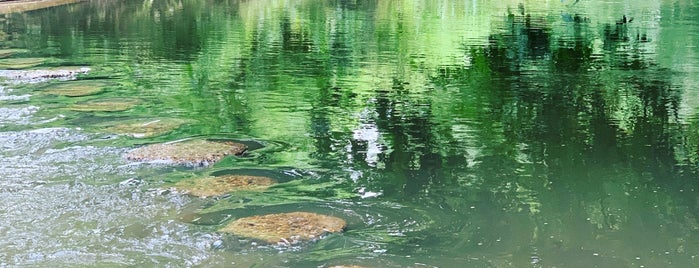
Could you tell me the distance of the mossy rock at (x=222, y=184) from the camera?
6.21 metres

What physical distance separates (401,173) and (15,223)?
9.96 feet

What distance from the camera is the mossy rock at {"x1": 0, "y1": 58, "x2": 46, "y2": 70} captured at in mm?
14020

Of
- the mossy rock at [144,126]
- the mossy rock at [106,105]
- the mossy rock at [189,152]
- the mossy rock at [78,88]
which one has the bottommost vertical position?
the mossy rock at [189,152]

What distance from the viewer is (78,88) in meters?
11.5

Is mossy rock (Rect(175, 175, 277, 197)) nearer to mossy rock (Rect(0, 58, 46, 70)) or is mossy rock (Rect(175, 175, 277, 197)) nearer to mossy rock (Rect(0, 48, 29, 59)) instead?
mossy rock (Rect(0, 58, 46, 70))

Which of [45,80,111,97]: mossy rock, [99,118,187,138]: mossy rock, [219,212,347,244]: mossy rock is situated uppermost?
[45,80,111,97]: mossy rock

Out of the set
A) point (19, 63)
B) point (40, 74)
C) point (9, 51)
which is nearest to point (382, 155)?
point (40, 74)

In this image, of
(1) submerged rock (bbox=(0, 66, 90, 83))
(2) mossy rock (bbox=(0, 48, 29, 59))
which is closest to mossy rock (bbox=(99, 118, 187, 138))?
(1) submerged rock (bbox=(0, 66, 90, 83))

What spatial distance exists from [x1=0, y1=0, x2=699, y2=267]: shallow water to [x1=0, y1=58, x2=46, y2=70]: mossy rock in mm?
220

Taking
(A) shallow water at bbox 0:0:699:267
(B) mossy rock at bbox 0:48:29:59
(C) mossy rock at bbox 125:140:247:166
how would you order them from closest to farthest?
(A) shallow water at bbox 0:0:699:267 < (C) mossy rock at bbox 125:140:247:166 < (B) mossy rock at bbox 0:48:29:59

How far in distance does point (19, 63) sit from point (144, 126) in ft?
23.2

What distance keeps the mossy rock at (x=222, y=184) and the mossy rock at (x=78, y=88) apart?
5.02 meters

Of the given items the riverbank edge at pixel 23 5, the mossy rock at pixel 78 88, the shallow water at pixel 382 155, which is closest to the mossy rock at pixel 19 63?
the shallow water at pixel 382 155

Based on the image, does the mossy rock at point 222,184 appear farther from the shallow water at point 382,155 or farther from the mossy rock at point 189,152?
the mossy rock at point 189,152
